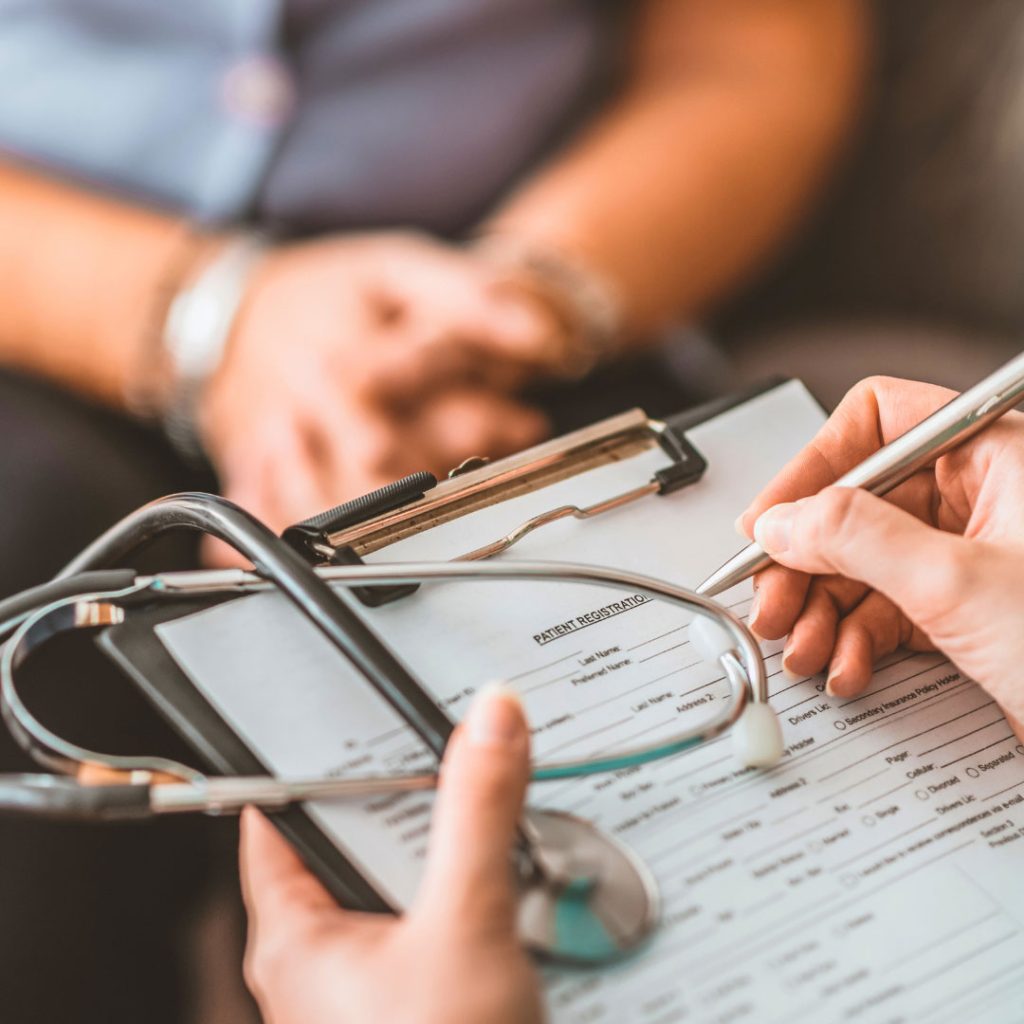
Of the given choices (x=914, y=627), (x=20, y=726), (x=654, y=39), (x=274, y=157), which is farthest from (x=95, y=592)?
(x=654, y=39)

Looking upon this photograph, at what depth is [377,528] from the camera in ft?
1.21

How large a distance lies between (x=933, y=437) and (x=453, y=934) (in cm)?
24

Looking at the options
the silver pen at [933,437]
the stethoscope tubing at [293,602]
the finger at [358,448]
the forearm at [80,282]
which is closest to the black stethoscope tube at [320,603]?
the stethoscope tubing at [293,602]

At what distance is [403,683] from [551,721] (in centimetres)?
5

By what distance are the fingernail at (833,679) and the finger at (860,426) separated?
0.22ft

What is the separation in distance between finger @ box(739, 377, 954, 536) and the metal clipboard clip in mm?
40

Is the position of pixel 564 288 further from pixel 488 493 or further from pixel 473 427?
pixel 488 493

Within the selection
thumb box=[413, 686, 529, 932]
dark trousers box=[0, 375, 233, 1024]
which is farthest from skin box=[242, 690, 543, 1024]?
dark trousers box=[0, 375, 233, 1024]

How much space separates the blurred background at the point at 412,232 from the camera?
633 mm

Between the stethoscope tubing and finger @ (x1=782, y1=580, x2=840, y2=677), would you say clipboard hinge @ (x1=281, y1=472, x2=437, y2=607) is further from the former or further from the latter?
finger @ (x1=782, y1=580, x2=840, y2=677)

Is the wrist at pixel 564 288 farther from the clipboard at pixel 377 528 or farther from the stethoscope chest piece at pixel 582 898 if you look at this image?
the stethoscope chest piece at pixel 582 898

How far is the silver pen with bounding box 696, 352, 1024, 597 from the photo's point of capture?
37 cm

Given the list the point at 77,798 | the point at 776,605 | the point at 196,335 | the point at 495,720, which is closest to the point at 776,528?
the point at 776,605

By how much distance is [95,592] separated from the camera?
0.34 metres
